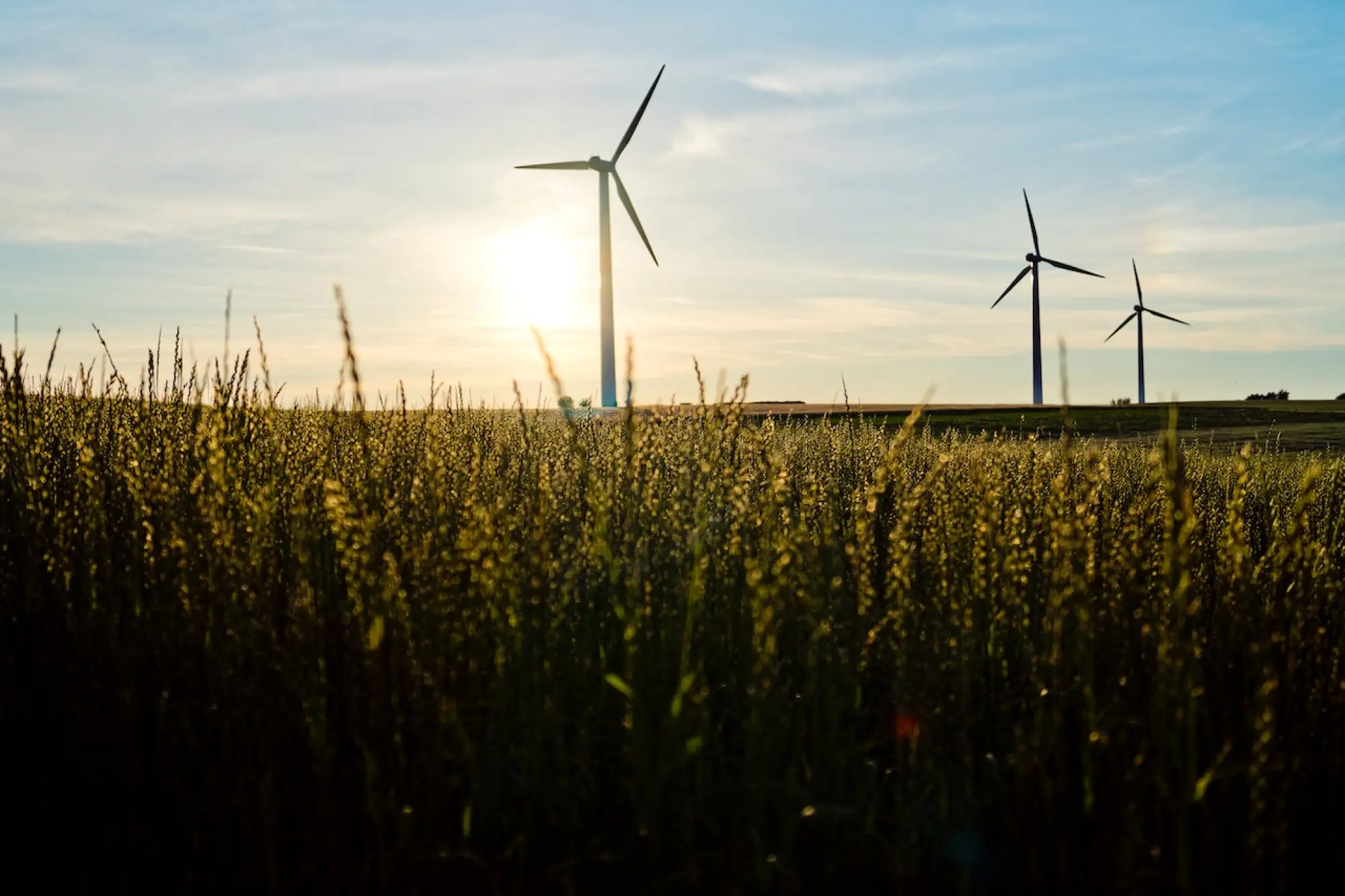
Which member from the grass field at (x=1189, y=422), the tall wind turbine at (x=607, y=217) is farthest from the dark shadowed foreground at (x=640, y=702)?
the tall wind turbine at (x=607, y=217)

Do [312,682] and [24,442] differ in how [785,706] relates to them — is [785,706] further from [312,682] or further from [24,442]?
[24,442]

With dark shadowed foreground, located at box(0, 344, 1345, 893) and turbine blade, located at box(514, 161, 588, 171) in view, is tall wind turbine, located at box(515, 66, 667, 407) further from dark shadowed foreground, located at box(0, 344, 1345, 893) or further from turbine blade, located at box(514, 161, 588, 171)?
dark shadowed foreground, located at box(0, 344, 1345, 893)

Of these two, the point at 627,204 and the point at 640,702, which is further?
the point at 627,204

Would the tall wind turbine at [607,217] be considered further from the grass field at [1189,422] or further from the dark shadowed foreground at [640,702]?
the dark shadowed foreground at [640,702]

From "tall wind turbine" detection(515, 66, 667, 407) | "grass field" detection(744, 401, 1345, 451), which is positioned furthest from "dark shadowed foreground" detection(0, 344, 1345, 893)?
"tall wind turbine" detection(515, 66, 667, 407)

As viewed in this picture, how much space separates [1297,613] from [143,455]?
4075 millimetres

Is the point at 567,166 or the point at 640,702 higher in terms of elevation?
the point at 567,166

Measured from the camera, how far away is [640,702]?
2396mm

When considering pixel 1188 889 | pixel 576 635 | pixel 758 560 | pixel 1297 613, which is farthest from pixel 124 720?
pixel 1297 613

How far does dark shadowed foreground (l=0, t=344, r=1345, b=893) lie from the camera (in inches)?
95.0

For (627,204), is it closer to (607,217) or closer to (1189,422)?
(607,217)

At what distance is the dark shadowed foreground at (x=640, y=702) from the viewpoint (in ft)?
7.91

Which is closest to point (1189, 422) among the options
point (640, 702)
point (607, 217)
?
point (607, 217)

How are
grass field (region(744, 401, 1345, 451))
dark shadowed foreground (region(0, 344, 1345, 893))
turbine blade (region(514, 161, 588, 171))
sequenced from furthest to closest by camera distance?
turbine blade (region(514, 161, 588, 171))
grass field (region(744, 401, 1345, 451))
dark shadowed foreground (region(0, 344, 1345, 893))
